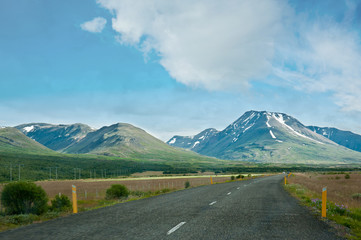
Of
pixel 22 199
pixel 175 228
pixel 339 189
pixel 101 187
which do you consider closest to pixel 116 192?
pixel 22 199

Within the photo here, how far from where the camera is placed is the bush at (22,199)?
18.0 metres

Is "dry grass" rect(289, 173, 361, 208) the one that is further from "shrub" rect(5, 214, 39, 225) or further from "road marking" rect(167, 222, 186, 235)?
"shrub" rect(5, 214, 39, 225)

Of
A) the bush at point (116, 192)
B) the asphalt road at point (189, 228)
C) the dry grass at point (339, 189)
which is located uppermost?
the asphalt road at point (189, 228)

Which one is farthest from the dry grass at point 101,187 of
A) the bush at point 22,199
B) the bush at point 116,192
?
the bush at point 22,199

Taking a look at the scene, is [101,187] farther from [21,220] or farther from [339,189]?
[21,220]

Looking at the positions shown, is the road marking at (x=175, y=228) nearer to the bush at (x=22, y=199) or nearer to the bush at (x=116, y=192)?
the bush at (x=22, y=199)

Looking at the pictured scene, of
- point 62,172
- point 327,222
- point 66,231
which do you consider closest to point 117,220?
point 66,231

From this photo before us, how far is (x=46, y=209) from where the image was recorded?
60.3 ft

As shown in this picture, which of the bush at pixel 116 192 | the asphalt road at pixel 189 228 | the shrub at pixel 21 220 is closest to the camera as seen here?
the asphalt road at pixel 189 228

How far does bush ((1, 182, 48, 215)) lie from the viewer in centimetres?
1805

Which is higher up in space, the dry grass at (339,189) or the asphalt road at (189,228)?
the asphalt road at (189,228)

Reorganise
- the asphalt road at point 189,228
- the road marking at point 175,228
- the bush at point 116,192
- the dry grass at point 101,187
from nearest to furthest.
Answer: the asphalt road at point 189,228
the road marking at point 175,228
the bush at point 116,192
the dry grass at point 101,187

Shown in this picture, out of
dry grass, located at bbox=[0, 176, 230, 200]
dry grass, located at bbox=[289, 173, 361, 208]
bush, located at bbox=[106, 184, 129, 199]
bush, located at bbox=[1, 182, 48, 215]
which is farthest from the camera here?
dry grass, located at bbox=[0, 176, 230, 200]

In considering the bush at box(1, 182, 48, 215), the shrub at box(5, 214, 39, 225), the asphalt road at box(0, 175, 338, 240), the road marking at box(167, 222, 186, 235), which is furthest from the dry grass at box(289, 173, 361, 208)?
the bush at box(1, 182, 48, 215)
